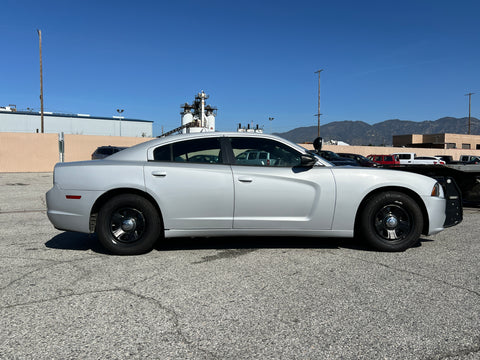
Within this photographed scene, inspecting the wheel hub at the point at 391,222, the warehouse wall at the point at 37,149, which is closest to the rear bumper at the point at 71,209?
the wheel hub at the point at 391,222

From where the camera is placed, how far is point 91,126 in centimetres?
7456

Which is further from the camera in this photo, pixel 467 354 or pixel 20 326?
pixel 20 326

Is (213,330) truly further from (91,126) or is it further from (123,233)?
(91,126)

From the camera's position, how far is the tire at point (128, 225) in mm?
4391

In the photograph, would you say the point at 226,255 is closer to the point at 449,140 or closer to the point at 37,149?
the point at 37,149

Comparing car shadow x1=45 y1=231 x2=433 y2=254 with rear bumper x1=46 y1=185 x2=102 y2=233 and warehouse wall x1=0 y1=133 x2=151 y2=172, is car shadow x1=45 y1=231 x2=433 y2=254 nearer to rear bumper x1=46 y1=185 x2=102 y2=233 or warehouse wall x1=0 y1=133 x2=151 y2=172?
rear bumper x1=46 y1=185 x2=102 y2=233

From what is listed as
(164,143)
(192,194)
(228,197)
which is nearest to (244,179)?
(228,197)

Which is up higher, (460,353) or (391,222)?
(391,222)

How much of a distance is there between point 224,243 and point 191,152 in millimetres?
1365

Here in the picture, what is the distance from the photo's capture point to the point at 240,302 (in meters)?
3.08

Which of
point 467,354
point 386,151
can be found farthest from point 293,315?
point 386,151

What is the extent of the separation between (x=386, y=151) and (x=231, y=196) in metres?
45.5

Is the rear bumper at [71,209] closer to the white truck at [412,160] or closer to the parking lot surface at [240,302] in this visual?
the parking lot surface at [240,302]

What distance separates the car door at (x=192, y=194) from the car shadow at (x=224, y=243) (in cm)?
56
